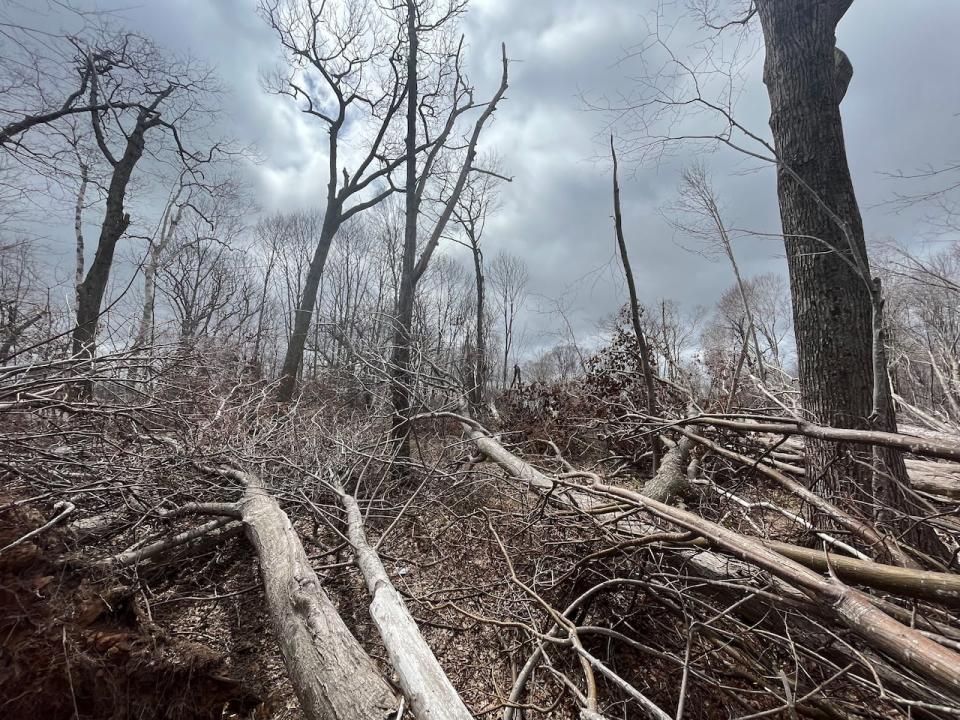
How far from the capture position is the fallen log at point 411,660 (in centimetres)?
151

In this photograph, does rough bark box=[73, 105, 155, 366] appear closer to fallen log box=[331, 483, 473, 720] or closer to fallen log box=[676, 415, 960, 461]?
fallen log box=[331, 483, 473, 720]

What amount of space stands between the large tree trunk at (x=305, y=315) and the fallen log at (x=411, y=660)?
727cm

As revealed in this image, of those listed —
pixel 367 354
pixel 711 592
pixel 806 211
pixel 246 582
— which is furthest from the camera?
pixel 367 354

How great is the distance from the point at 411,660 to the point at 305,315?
8698mm

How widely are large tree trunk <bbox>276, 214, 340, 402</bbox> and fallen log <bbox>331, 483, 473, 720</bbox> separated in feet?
23.8

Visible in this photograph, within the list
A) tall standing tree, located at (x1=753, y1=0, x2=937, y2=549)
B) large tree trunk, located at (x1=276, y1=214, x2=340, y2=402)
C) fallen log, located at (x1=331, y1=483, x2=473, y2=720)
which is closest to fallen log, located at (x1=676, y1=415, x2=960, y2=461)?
tall standing tree, located at (x1=753, y1=0, x2=937, y2=549)

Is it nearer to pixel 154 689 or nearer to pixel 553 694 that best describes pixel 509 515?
pixel 553 694

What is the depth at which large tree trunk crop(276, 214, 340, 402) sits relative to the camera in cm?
903

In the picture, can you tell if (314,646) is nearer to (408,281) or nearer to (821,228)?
(821,228)

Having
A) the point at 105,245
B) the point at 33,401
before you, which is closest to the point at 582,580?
the point at 33,401

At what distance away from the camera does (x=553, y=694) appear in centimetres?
232

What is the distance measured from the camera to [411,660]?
172cm

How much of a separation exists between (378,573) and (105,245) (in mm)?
10637

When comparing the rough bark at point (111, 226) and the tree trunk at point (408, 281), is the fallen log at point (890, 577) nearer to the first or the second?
the tree trunk at point (408, 281)
